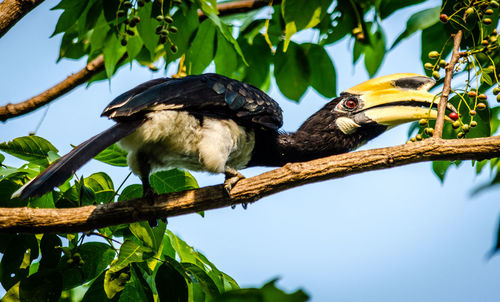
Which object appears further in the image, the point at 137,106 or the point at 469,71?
the point at 137,106

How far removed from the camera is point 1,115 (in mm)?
4391

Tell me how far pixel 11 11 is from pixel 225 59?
1614 millimetres

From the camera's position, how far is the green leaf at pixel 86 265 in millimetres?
3062

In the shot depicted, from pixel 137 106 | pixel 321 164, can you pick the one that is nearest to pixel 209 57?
pixel 137 106

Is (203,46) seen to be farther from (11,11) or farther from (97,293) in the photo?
(97,293)

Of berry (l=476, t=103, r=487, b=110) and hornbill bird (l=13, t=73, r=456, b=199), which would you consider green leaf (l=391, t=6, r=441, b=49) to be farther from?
berry (l=476, t=103, r=487, b=110)

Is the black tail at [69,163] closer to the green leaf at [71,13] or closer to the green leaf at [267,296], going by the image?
the green leaf at [71,13]

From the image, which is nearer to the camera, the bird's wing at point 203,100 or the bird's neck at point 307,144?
the bird's wing at point 203,100

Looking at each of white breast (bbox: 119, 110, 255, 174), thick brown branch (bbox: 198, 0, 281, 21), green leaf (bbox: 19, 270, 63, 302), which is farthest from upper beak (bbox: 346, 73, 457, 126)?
green leaf (bbox: 19, 270, 63, 302)

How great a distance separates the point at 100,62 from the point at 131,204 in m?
2.03

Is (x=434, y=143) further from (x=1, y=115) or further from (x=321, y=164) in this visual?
(x=1, y=115)

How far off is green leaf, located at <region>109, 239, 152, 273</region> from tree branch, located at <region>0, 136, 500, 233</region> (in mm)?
297

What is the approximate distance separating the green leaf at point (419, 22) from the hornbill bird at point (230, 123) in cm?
44

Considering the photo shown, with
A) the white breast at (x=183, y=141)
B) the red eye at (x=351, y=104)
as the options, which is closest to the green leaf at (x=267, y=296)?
the white breast at (x=183, y=141)
